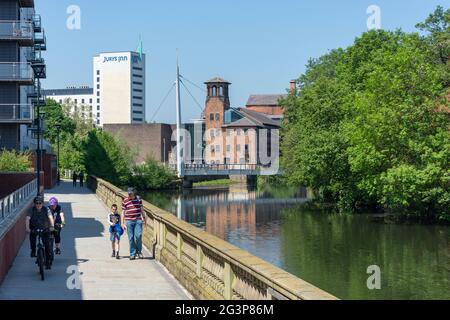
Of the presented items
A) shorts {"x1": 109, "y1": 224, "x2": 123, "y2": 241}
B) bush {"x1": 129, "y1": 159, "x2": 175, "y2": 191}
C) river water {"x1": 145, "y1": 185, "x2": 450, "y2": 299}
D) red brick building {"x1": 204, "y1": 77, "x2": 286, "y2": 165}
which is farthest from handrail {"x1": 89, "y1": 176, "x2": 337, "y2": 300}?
red brick building {"x1": 204, "y1": 77, "x2": 286, "y2": 165}

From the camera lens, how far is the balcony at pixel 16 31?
53.3 meters

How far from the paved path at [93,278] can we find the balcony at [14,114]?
32.9 m

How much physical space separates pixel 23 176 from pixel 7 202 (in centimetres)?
2127

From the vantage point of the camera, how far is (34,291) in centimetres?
1298

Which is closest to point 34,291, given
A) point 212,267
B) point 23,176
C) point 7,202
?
point 212,267

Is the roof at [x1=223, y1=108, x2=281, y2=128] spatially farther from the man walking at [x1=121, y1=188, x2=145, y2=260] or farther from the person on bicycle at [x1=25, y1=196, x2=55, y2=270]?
the person on bicycle at [x1=25, y1=196, x2=55, y2=270]

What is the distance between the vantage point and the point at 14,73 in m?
53.5

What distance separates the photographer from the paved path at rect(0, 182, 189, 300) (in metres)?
12.6

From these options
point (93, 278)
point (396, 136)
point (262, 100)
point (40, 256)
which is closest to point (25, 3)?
point (396, 136)

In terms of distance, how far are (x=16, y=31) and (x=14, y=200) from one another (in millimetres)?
36096

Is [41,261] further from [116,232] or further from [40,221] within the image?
[116,232]

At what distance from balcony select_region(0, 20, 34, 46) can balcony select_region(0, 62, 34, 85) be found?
1835mm

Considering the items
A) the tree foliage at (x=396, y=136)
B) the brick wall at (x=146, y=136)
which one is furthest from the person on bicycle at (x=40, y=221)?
the brick wall at (x=146, y=136)

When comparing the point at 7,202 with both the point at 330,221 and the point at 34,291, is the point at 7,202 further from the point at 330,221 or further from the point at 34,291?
the point at 330,221
